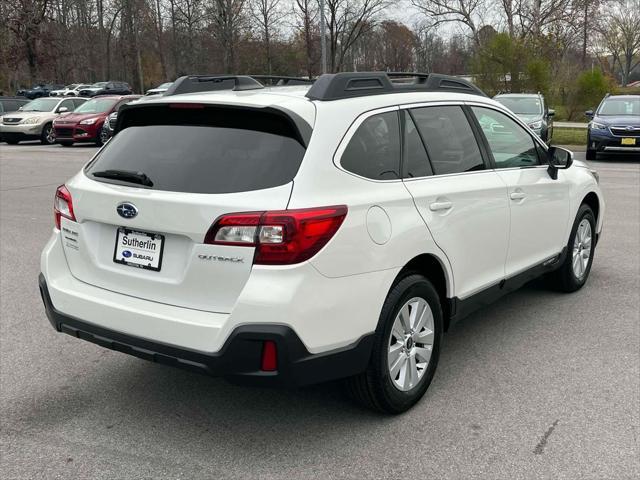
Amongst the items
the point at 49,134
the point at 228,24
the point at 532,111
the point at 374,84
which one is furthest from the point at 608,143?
the point at 228,24

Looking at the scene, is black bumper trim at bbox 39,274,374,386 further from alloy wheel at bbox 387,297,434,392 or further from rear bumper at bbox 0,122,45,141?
rear bumper at bbox 0,122,45,141

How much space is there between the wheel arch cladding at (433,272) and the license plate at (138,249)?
1.15 m

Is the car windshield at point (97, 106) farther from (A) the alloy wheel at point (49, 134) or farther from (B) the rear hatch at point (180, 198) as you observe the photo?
(B) the rear hatch at point (180, 198)

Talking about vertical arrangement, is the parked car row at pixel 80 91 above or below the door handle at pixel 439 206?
above

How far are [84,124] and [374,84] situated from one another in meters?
20.5

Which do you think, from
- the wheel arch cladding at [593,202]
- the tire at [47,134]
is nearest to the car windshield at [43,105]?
the tire at [47,134]

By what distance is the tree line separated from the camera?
41188mm

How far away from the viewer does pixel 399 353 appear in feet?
11.3

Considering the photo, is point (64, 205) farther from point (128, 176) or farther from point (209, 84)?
point (209, 84)

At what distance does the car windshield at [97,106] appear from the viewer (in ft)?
75.9

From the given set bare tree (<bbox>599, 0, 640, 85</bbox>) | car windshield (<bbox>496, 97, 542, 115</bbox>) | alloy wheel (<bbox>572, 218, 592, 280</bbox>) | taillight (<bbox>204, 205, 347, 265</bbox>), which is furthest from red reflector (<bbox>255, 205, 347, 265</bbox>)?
bare tree (<bbox>599, 0, 640, 85</bbox>)

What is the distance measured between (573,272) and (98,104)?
21031 mm

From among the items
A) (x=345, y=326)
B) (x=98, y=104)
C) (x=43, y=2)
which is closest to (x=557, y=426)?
(x=345, y=326)

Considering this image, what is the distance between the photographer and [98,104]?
23.4 m
